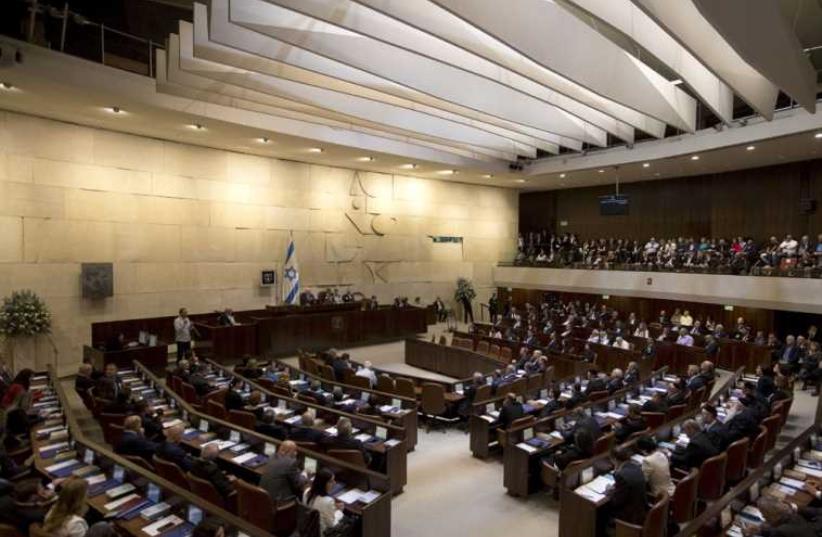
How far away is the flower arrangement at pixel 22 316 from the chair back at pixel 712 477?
12.9 meters

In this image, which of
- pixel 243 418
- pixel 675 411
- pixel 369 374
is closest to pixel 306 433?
pixel 243 418

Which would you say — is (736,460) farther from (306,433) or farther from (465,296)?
(465,296)

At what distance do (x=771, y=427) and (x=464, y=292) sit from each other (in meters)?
14.8

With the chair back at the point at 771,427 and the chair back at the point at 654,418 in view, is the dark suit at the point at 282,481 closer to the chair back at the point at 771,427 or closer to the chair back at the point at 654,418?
the chair back at the point at 654,418

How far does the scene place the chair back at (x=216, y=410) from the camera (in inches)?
290

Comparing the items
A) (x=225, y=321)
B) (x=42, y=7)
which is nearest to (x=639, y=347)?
(x=225, y=321)

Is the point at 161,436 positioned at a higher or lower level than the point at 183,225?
lower

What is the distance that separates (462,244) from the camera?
2247cm

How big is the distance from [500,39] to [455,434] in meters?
6.41

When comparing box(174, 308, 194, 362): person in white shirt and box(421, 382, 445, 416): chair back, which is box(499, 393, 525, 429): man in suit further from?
box(174, 308, 194, 362): person in white shirt

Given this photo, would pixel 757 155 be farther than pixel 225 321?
Yes

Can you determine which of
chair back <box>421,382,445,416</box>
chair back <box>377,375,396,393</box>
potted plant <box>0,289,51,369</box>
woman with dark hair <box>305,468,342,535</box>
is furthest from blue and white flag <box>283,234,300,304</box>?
woman with dark hair <box>305,468,342,535</box>

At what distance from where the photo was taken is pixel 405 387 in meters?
9.31

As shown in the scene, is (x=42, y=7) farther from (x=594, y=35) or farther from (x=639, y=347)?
(x=639, y=347)
